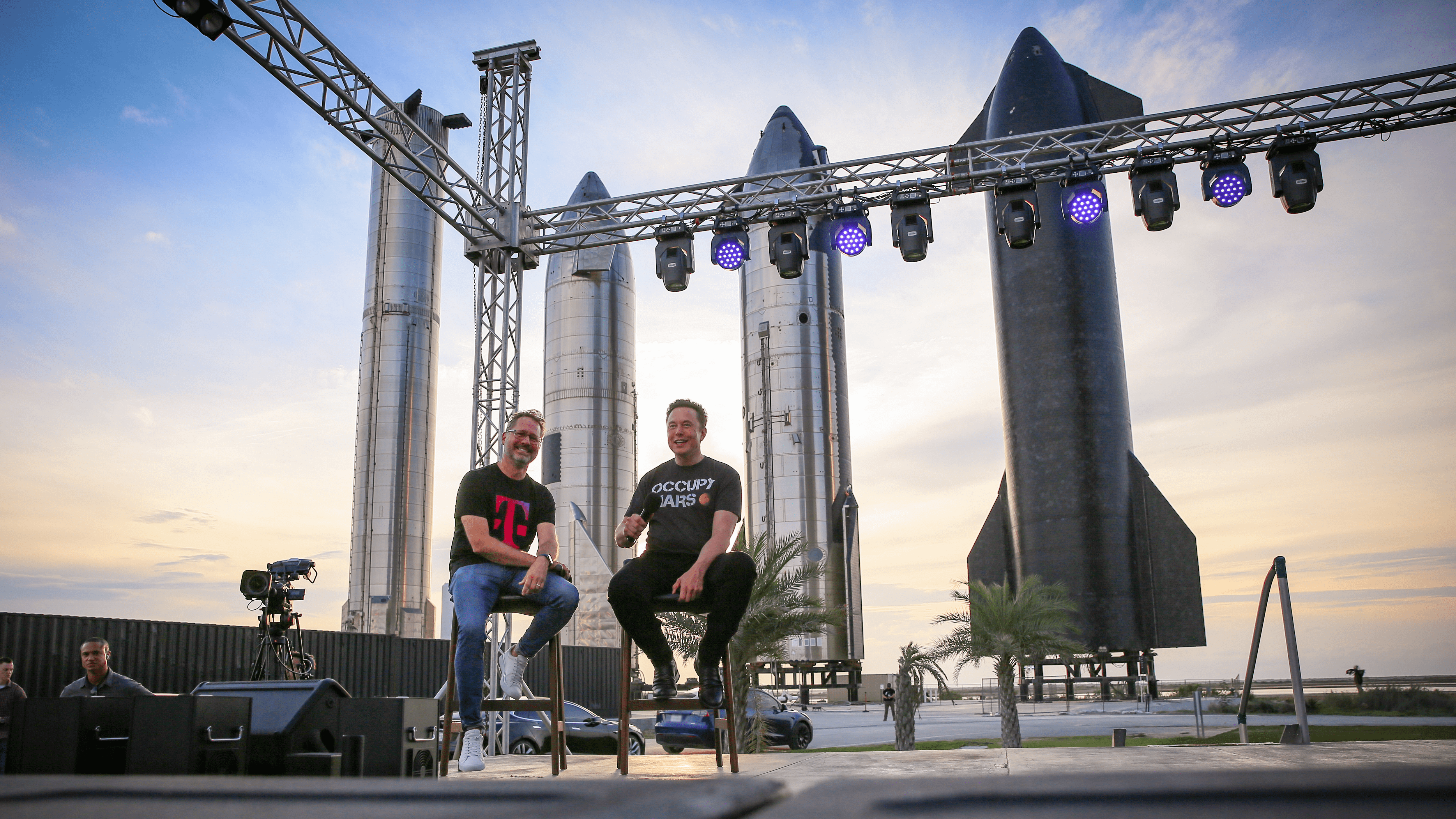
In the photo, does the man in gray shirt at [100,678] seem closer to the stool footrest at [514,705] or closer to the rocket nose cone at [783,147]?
the stool footrest at [514,705]

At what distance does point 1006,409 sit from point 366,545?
2188cm

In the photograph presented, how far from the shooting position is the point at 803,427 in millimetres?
30891

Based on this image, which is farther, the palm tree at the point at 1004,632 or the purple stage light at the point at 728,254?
the palm tree at the point at 1004,632

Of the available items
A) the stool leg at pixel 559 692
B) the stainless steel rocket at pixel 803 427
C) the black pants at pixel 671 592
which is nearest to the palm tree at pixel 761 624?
the stool leg at pixel 559 692

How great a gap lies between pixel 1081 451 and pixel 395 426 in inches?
885

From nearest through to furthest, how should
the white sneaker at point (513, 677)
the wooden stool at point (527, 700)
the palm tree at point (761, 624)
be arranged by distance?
the wooden stool at point (527, 700) < the white sneaker at point (513, 677) < the palm tree at point (761, 624)

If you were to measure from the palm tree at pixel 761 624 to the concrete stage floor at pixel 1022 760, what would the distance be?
1021 centimetres

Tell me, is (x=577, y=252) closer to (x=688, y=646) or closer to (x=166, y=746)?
(x=688, y=646)

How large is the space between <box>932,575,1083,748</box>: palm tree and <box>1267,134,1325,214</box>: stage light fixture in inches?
399

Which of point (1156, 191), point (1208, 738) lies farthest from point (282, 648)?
point (1208, 738)

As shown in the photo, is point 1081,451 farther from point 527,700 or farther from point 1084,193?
point 527,700

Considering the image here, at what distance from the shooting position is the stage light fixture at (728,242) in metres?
13.4

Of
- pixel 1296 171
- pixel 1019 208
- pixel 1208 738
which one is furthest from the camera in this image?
pixel 1208 738

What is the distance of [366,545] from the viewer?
30562mm
